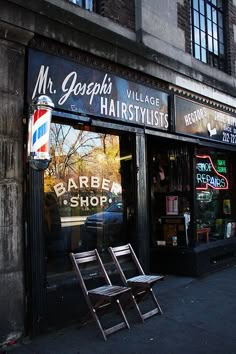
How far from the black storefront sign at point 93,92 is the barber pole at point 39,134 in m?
0.71

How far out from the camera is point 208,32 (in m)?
8.99

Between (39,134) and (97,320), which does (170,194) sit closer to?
(97,320)

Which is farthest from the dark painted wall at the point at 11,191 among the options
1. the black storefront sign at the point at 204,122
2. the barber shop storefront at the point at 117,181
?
the black storefront sign at the point at 204,122

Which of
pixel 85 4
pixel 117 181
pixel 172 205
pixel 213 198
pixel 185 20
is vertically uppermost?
pixel 185 20

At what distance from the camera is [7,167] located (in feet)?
14.9

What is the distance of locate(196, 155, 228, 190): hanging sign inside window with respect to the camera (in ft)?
27.1

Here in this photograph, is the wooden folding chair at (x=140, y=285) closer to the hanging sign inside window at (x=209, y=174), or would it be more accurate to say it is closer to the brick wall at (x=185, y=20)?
the hanging sign inside window at (x=209, y=174)

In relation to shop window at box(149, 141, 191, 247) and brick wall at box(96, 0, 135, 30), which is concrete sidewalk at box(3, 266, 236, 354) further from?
brick wall at box(96, 0, 135, 30)

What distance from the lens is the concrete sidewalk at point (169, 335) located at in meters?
4.32

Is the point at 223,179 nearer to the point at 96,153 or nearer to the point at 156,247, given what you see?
the point at 156,247

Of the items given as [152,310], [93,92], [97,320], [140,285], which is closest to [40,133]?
[93,92]

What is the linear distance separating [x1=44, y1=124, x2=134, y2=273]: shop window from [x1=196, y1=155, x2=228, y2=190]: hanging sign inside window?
90.0 inches

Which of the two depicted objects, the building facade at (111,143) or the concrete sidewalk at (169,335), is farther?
the building facade at (111,143)

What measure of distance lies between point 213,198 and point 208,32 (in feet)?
12.0
